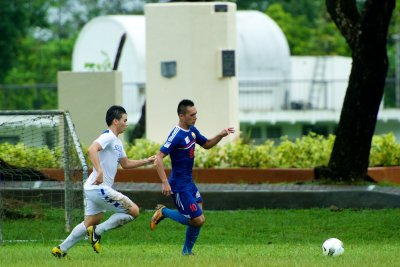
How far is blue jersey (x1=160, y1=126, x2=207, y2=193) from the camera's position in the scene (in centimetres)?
1421

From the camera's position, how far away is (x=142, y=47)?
3803 centimetres

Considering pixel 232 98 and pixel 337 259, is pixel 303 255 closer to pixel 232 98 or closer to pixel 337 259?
pixel 337 259

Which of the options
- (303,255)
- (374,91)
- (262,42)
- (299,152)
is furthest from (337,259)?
(262,42)

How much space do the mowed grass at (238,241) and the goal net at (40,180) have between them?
8 centimetres

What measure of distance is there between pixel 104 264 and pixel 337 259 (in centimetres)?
236

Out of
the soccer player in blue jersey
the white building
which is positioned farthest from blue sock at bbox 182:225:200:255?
the white building

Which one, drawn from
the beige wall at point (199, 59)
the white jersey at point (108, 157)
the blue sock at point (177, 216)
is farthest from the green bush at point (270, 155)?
the white jersey at point (108, 157)

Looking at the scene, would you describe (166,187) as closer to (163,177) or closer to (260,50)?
(163,177)

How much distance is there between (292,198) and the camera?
65.3ft

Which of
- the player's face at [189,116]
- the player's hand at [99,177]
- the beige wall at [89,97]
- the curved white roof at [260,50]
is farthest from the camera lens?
the curved white roof at [260,50]

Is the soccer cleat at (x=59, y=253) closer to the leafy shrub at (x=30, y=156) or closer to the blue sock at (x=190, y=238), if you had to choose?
the blue sock at (x=190, y=238)

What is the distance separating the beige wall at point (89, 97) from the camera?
935 inches

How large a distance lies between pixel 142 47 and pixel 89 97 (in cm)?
1423

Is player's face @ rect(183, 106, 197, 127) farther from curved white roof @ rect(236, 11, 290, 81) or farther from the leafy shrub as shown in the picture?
curved white roof @ rect(236, 11, 290, 81)
